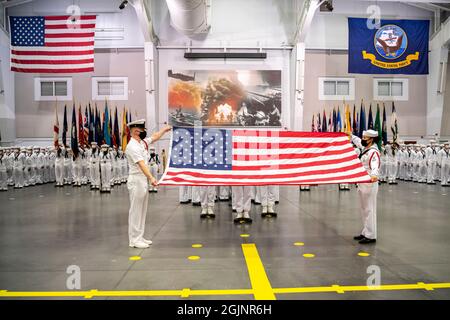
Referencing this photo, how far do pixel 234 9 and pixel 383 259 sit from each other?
15.5 metres

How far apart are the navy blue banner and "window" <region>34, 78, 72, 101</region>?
1266cm

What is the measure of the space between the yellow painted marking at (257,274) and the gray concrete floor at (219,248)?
0.08 meters

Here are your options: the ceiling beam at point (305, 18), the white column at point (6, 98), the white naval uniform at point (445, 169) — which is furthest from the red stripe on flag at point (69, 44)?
the white naval uniform at point (445, 169)

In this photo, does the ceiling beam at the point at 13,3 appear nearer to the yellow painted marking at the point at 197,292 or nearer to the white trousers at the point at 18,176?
the white trousers at the point at 18,176

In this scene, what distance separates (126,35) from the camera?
58.5 feet

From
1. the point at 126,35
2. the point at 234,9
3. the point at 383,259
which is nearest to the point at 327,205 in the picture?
the point at 383,259

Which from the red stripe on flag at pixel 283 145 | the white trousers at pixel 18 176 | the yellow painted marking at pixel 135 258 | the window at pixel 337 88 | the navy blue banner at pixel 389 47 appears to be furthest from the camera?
the window at pixel 337 88

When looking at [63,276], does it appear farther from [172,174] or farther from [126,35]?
[126,35]

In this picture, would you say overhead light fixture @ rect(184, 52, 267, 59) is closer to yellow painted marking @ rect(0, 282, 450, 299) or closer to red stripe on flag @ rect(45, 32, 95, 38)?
red stripe on flag @ rect(45, 32, 95, 38)

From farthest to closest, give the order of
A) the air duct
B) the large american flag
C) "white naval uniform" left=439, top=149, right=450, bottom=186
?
the large american flag → "white naval uniform" left=439, top=149, right=450, bottom=186 → the air duct

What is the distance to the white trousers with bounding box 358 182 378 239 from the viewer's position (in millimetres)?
5352

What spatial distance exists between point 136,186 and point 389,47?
14599 mm

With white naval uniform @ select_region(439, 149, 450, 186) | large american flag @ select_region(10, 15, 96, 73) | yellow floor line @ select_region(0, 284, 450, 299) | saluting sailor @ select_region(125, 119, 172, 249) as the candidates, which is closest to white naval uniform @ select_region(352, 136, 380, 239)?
yellow floor line @ select_region(0, 284, 450, 299)

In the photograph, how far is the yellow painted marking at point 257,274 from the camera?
3.48 m
